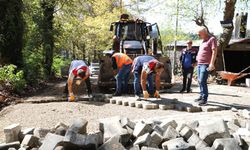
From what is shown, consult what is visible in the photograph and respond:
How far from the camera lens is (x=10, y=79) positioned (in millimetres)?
11609

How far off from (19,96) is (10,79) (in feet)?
2.12

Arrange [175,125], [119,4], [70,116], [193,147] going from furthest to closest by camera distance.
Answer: [119,4], [70,116], [175,125], [193,147]

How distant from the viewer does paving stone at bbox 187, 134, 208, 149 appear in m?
5.09

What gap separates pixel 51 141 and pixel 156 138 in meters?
1.47

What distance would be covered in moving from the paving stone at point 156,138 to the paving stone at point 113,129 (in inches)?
16.7

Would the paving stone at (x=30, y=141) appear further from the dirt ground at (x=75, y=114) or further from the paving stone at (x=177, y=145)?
the paving stone at (x=177, y=145)

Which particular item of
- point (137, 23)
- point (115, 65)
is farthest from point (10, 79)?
point (137, 23)

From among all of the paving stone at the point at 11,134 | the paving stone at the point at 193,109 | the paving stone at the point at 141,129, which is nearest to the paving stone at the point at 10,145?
the paving stone at the point at 11,134

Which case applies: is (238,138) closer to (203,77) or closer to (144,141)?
(144,141)

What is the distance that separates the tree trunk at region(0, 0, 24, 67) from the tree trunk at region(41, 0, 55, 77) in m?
6.81

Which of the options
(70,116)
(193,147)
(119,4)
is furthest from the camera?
(119,4)

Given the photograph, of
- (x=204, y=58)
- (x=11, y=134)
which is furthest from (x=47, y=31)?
(x=11, y=134)

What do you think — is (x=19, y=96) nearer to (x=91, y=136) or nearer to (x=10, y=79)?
(x=10, y=79)

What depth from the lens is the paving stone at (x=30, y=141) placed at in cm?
513
